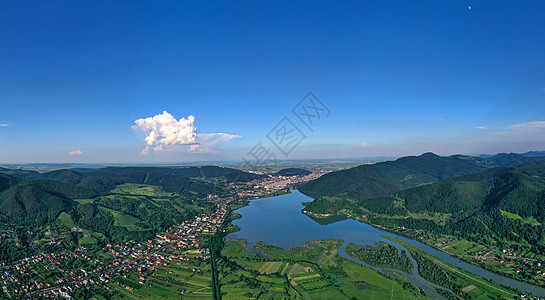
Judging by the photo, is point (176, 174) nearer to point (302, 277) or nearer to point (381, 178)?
point (381, 178)

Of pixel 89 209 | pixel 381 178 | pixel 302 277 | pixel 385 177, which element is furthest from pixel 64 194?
pixel 385 177

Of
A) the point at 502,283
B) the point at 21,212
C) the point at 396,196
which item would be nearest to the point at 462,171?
the point at 396,196

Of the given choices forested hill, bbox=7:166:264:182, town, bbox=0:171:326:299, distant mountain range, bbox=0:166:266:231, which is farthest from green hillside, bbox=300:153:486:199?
town, bbox=0:171:326:299

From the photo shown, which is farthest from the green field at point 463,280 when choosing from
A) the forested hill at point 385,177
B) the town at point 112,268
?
the forested hill at point 385,177

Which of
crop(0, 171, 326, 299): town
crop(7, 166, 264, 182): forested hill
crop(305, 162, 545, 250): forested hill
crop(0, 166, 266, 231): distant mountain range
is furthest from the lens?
crop(7, 166, 264, 182): forested hill

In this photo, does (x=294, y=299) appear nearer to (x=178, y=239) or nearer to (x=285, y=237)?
(x=285, y=237)

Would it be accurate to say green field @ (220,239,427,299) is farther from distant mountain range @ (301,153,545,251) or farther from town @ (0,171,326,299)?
distant mountain range @ (301,153,545,251)
